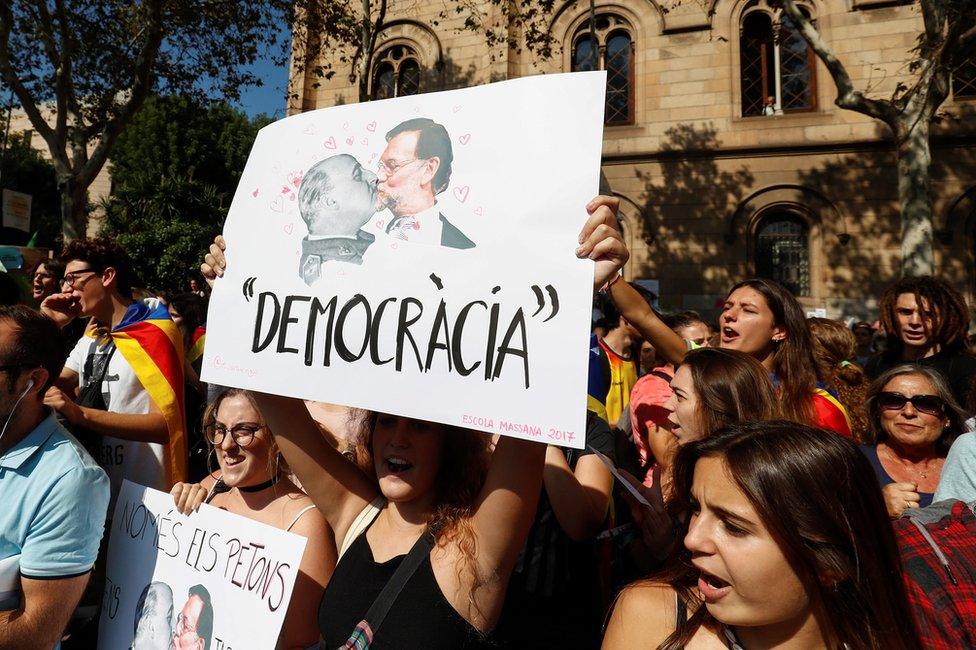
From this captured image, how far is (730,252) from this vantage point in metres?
13.0

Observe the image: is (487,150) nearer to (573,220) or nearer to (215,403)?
(573,220)

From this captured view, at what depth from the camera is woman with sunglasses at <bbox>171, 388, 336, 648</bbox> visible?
1955 millimetres

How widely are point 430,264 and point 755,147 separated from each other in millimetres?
13380

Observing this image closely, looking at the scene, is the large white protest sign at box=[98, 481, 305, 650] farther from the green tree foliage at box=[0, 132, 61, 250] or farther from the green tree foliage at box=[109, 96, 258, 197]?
the green tree foliage at box=[0, 132, 61, 250]

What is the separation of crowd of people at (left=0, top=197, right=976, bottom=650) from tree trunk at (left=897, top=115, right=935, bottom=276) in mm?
6777

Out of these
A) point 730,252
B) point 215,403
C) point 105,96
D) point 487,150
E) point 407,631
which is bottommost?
point 407,631

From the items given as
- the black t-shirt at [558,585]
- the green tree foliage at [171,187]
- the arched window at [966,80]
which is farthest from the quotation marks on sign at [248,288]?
the green tree foliage at [171,187]

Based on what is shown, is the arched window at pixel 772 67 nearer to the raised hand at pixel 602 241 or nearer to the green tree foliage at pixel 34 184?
the raised hand at pixel 602 241

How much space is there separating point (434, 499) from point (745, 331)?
5.78ft

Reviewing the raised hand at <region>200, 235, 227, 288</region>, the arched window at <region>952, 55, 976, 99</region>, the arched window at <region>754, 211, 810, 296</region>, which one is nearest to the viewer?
the raised hand at <region>200, 235, 227, 288</region>

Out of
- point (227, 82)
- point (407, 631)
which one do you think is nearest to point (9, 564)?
point (407, 631)

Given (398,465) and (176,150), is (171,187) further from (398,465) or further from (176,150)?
(398,465)

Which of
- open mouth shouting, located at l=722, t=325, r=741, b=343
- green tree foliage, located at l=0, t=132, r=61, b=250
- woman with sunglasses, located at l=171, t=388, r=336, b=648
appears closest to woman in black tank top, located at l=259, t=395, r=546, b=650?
woman with sunglasses, located at l=171, t=388, r=336, b=648
